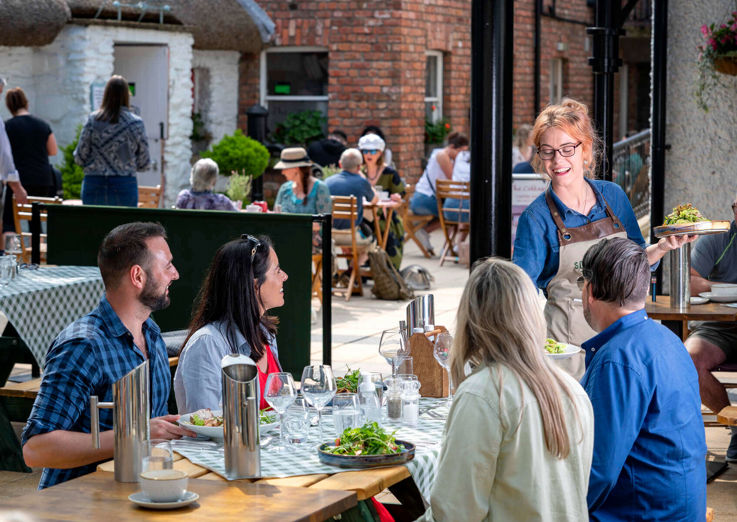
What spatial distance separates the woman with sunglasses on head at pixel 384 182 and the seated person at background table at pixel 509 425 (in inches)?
314

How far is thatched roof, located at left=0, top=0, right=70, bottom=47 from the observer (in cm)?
1170

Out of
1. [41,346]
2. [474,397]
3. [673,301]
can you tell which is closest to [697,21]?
[673,301]

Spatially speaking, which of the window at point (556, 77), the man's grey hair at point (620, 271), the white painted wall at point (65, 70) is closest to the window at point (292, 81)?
the white painted wall at point (65, 70)

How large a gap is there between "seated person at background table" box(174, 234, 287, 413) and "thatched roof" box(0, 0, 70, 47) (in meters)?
8.64

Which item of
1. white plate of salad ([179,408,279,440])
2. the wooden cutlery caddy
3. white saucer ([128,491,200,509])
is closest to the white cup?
white saucer ([128,491,200,509])

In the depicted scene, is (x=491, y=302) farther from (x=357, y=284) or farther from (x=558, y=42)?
(x=558, y=42)

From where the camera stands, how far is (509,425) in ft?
8.77

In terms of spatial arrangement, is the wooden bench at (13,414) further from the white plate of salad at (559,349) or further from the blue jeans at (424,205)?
the blue jeans at (424,205)

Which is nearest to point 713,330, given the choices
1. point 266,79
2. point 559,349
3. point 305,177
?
point 559,349

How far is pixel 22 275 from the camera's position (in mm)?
6324

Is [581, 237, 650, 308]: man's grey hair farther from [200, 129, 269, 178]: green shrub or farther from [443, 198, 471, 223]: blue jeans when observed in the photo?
[200, 129, 269, 178]: green shrub

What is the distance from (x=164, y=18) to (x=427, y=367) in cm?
1072

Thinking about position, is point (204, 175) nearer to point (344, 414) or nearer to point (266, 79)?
point (344, 414)

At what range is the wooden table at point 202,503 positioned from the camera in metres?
2.59
